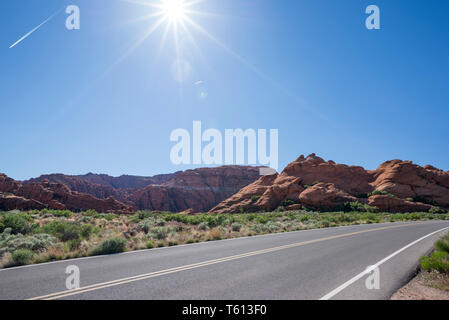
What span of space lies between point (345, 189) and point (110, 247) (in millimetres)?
64558

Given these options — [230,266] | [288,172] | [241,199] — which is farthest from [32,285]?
[288,172]

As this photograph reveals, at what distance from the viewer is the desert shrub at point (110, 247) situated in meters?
9.23

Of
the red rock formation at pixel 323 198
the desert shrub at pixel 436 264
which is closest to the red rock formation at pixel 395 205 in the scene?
the red rock formation at pixel 323 198

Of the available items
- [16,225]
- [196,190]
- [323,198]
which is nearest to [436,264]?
[16,225]

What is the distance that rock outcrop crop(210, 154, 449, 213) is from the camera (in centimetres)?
5453

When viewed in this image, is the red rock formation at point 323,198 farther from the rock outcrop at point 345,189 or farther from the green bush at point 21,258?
the green bush at point 21,258

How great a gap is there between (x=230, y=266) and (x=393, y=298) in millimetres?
3673

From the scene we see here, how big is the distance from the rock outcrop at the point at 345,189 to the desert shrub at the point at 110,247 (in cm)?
4917

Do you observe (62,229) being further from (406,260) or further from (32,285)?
(406,260)

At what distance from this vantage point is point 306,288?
4.95m

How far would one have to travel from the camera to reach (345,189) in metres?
63.8

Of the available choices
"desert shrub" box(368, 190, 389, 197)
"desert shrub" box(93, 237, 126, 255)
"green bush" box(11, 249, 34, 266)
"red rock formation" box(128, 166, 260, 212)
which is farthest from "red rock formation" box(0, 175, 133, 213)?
"desert shrub" box(368, 190, 389, 197)

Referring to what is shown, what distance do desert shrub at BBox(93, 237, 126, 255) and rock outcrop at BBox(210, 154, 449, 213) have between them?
161 ft

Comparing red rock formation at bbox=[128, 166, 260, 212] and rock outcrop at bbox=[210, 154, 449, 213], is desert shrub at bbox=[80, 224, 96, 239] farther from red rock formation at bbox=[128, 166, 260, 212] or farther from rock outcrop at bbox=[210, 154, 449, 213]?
red rock formation at bbox=[128, 166, 260, 212]
